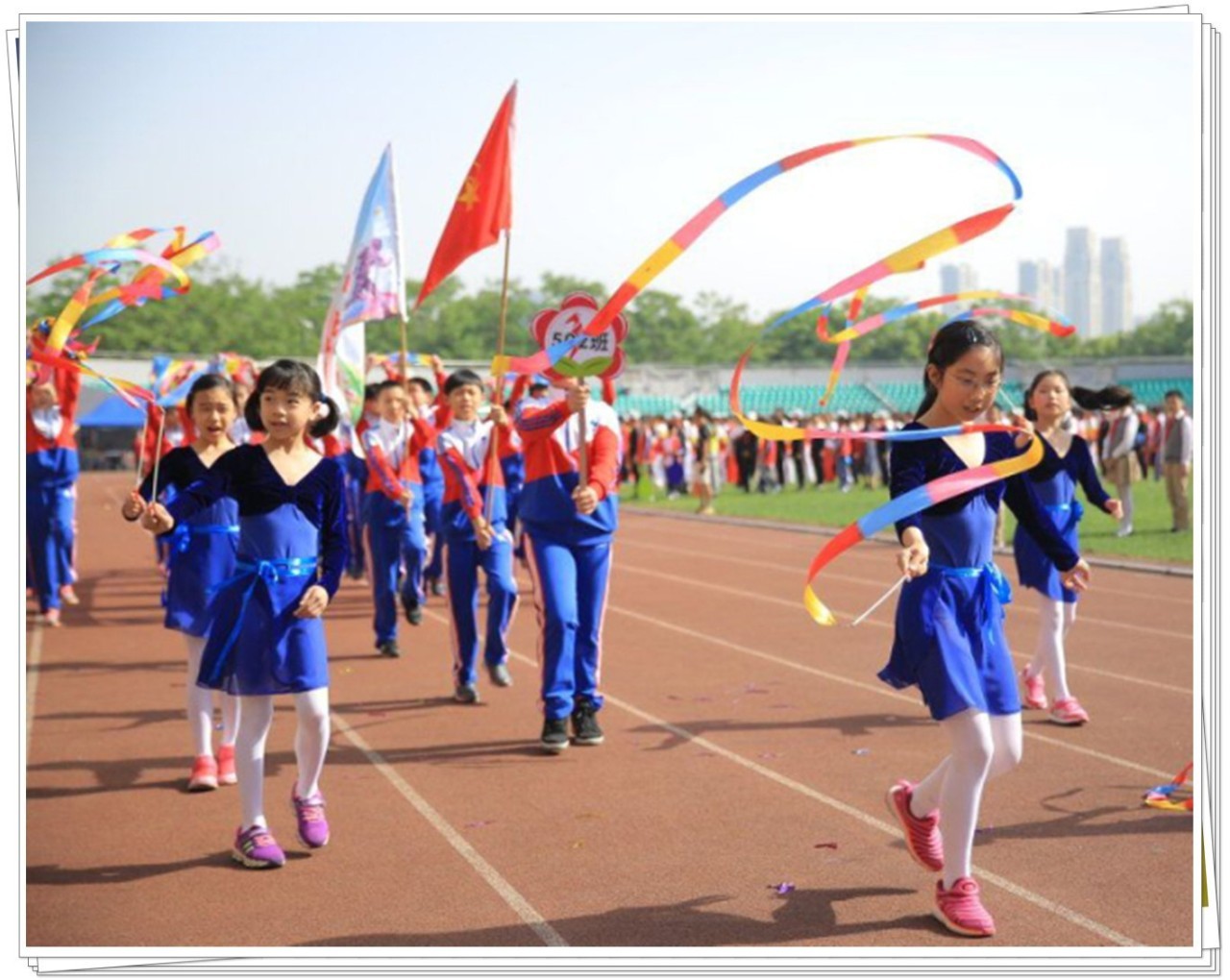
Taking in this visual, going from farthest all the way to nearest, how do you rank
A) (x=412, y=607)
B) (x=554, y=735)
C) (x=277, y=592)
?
(x=412, y=607) → (x=554, y=735) → (x=277, y=592)

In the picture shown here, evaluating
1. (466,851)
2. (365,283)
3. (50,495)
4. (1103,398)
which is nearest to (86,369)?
(466,851)

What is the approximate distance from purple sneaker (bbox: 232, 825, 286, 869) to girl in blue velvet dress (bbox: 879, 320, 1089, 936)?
229 cm

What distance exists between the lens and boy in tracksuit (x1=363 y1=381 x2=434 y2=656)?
39.3 feet

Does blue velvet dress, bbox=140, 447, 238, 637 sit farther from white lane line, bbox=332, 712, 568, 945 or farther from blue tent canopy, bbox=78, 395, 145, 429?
blue tent canopy, bbox=78, 395, 145, 429

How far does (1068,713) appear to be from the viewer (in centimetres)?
828

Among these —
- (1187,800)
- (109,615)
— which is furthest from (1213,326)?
(109,615)

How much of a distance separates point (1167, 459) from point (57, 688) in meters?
15.8

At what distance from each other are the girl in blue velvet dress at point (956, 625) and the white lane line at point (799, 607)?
4376 millimetres

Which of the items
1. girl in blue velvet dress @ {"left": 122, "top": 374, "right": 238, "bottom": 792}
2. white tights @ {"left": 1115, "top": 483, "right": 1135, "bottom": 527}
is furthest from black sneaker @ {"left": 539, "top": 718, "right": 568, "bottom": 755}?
white tights @ {"left": 1115, "top": 483, "right": 1135, "bottom": 527}

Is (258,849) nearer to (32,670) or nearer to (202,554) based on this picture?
(202,554)

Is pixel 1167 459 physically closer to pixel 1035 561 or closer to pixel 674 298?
pixel 1035 561

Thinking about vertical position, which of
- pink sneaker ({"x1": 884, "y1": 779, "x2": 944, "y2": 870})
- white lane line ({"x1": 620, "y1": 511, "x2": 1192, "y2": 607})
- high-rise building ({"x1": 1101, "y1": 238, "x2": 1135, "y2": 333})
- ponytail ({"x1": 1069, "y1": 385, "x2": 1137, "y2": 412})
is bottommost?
white lane line ({"x1": 620, "y1": 511, "x2": 1192, "y2": 607})

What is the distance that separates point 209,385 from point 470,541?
3.00 m
